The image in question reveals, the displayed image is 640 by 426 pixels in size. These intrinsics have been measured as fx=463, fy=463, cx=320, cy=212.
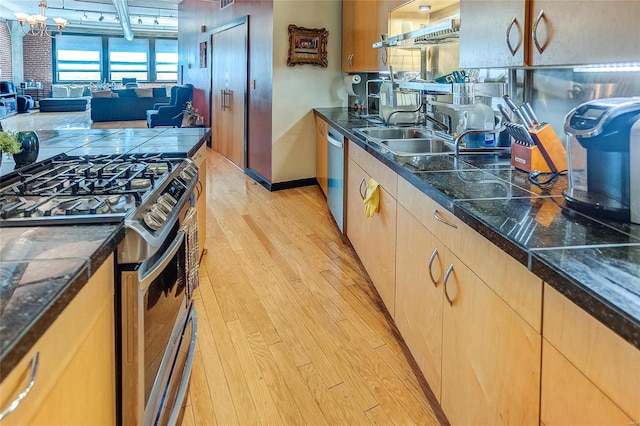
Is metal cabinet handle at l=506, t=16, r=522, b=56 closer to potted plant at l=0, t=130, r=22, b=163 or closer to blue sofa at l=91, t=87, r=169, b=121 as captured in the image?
potted plant at l=0, t=130, r=22, b=163

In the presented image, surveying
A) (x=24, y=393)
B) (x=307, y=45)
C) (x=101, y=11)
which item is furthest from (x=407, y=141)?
(x=101, y=11)

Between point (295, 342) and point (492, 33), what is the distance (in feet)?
5.20

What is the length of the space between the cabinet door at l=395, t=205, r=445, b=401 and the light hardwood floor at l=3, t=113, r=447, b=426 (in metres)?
0.17

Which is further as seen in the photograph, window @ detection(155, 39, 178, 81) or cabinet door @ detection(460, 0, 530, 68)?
window @ detection(155, 39, 178, 81)

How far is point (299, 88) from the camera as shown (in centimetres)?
518

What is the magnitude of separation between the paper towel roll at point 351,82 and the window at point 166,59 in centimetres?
1213

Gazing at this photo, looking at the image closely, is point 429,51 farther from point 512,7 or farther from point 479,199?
point 479,199

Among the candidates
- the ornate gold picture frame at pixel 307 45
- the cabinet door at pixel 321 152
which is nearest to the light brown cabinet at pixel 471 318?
the cabinet door at pixel 321 152

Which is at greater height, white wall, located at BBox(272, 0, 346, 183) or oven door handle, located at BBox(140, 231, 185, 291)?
white wall, located at BBox(272, 0, 346, 183)

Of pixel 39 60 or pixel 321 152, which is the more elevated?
pixel 39 60

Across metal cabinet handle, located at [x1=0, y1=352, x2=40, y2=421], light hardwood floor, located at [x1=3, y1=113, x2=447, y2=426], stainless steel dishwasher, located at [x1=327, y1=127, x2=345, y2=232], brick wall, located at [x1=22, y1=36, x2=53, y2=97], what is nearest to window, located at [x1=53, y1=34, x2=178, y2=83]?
brick wall, located at [x1=22, y1=36, x2=53, y2=97]

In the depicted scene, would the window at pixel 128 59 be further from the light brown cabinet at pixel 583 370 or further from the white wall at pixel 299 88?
the light brown cabinet at pixel 583 370

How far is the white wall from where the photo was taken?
198 inches

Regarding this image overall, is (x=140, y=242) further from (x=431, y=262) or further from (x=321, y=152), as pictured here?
(x=321, y=152)
